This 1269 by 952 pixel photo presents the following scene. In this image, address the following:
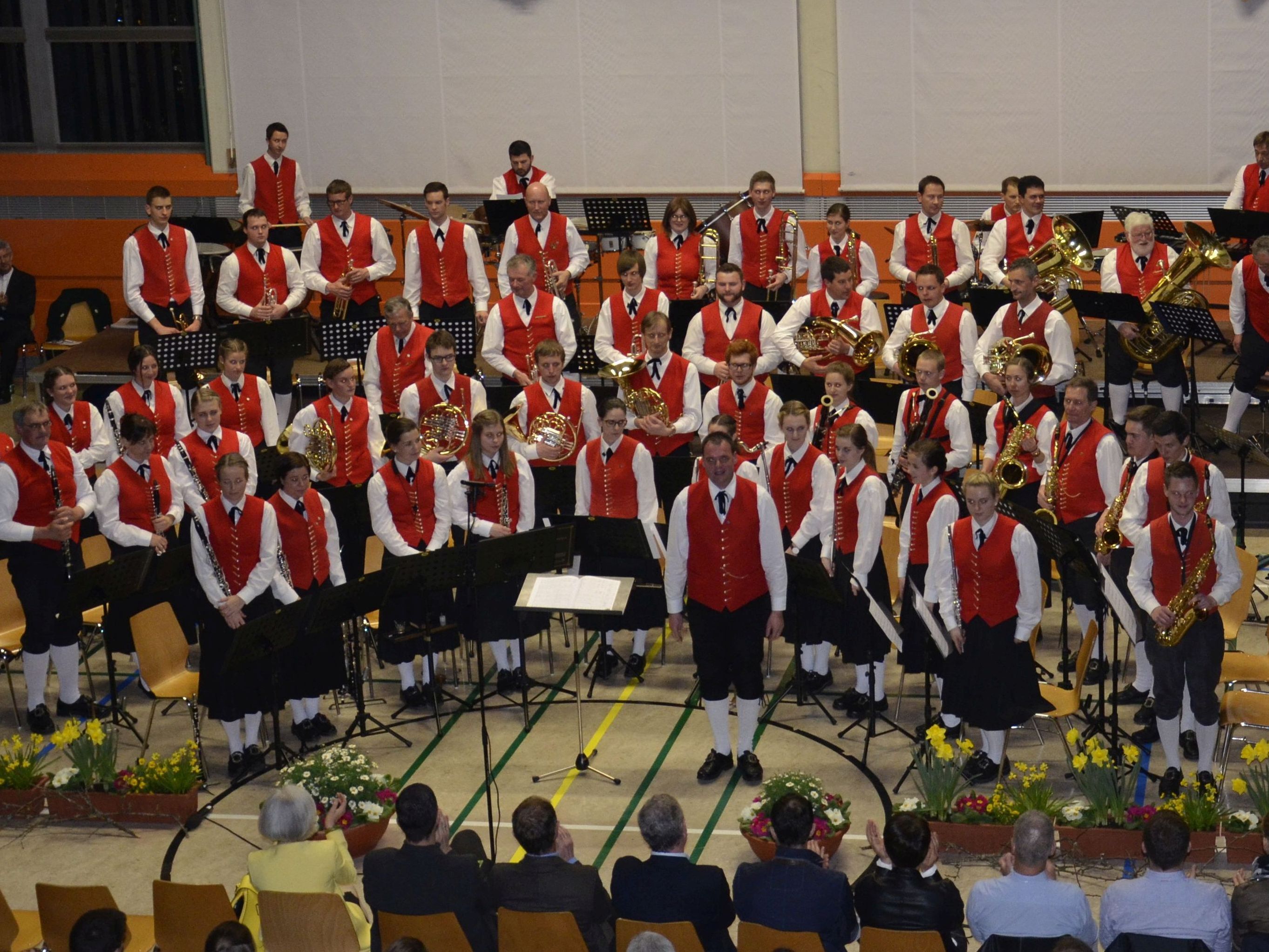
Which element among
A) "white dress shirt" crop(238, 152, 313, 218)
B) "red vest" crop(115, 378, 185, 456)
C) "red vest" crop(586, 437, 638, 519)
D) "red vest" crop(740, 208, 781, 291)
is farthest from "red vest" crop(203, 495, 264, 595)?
"white dress shirt" crop(238, 152, 313, 218)

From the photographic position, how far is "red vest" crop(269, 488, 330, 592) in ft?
32.9

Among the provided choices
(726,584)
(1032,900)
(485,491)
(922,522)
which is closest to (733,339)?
(485,491)

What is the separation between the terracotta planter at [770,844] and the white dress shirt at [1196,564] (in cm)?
203

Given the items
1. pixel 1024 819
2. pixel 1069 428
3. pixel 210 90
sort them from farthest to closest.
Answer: pixel 210 90, pixel 1069 428, pixel 1024 819

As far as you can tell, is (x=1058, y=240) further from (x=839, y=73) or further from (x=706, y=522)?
(x=706, y=522)

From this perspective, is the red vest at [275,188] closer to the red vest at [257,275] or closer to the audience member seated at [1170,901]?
the red vest at [257,275]

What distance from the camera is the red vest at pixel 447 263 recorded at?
572 inches

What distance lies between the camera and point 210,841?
30.7ft

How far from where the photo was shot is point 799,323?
43.3 ft

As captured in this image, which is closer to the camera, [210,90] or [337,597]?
[337,597]

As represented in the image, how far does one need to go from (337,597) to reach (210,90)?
1091cm

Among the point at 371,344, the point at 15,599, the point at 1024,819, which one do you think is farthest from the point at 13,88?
the point at 1024,819

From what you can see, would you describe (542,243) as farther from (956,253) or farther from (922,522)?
(922,522)

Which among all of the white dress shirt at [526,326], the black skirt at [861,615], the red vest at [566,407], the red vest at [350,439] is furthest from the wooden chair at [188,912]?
the white dress shirt at [526,326]
